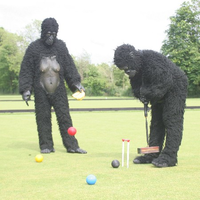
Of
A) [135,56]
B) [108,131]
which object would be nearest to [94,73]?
[108,131]

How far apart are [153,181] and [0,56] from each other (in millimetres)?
64053

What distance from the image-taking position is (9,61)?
64688 millimetres

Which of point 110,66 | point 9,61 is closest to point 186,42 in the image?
point 110,66

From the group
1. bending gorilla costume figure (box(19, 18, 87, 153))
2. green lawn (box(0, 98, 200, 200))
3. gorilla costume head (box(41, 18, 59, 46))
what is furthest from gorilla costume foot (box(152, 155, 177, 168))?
gorilla costume head (box(41, 18, 59, 46))

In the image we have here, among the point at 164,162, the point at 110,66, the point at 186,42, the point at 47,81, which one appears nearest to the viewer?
the point at 164,162

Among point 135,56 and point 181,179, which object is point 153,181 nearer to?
point 181,179

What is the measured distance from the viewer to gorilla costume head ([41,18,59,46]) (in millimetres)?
7711

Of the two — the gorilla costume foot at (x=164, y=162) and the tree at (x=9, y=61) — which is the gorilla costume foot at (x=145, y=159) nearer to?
the gorilla costume foot at (x=164, y=162)

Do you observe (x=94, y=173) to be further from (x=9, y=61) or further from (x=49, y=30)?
(x=9, y=61)

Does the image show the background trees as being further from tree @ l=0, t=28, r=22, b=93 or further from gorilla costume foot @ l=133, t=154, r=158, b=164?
gorilla costume foot @ l=133, t=154, r=158, b=164

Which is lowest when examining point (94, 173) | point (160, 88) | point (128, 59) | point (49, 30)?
point (94, 173)

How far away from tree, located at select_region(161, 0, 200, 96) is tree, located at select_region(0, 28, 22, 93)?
81.8ft

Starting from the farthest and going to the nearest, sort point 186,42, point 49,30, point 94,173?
point 186,42 → point 49,30 → point 94,173

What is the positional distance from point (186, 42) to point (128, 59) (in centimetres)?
4508
